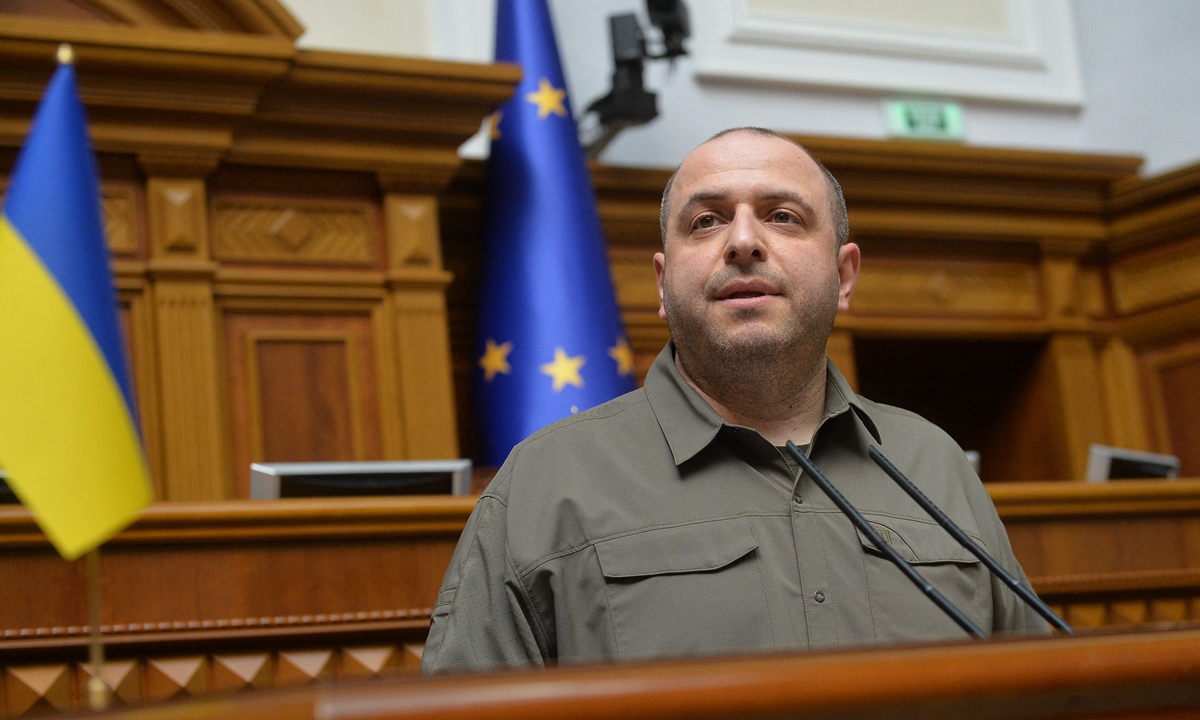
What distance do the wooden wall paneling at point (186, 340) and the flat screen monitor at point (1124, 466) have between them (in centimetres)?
211

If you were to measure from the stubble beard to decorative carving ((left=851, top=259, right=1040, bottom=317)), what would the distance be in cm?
271

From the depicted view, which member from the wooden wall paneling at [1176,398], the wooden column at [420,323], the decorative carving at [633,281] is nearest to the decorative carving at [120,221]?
the wooden column at [420,323]

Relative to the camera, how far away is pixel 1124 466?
10.3 feet

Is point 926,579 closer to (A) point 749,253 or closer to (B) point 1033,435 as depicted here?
(A) point 749,253

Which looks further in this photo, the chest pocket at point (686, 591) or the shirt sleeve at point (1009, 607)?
the shirt sleeve at point (1009, 607)

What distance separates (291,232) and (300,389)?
1.45 feet

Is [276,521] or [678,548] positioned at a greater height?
[276,521]

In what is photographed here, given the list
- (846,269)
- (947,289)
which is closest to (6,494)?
(846,269)

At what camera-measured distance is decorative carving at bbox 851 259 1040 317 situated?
4.34m

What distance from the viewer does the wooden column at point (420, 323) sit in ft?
10.9

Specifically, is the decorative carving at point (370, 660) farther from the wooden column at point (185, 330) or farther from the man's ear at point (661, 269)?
the wooden column at point (185, 330)

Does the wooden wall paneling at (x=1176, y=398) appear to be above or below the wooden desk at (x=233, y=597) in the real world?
above

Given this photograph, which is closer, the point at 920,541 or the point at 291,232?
the point at 920,541

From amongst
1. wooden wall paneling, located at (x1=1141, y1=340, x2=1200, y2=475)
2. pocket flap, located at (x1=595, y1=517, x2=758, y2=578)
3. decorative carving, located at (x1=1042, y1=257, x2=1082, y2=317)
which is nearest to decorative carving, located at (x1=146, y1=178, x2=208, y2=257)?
pocket flap, located at (x1=595, y1=517, x2=758, y2=578)
